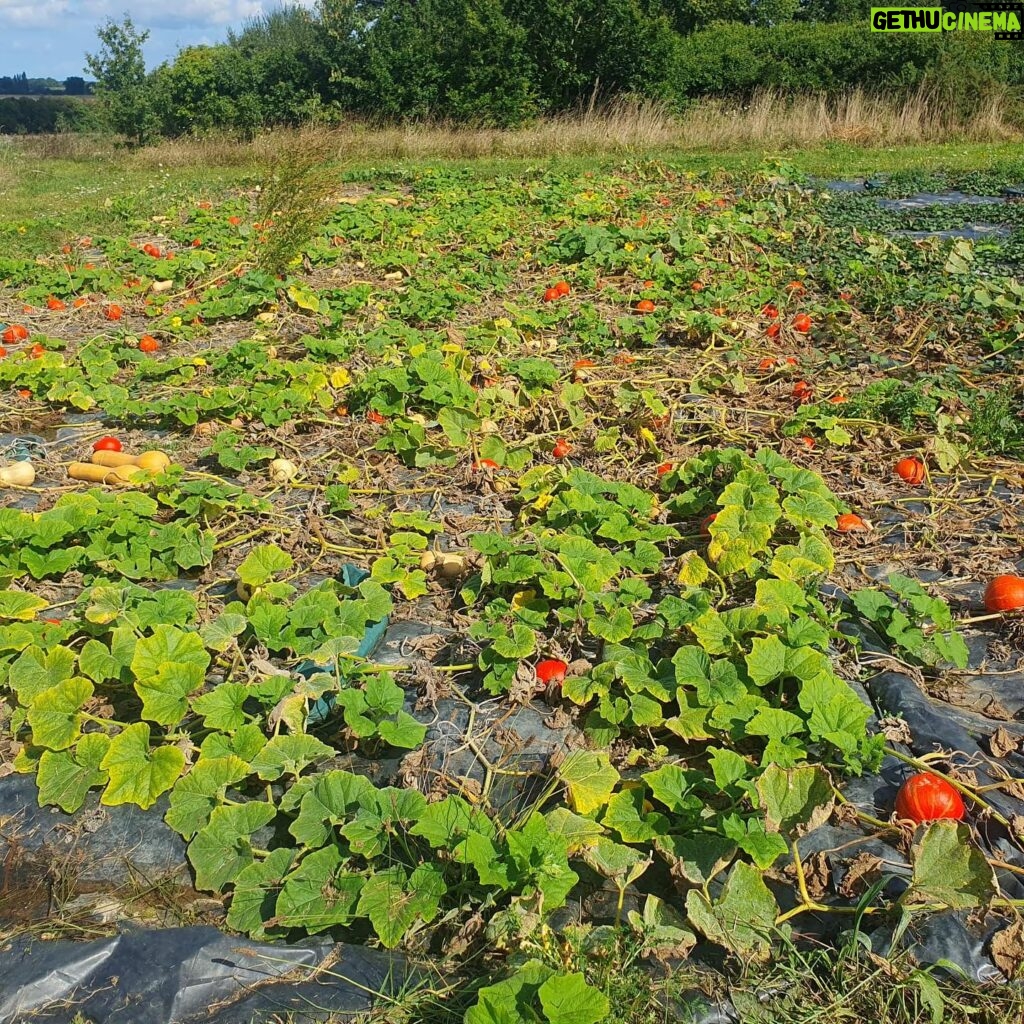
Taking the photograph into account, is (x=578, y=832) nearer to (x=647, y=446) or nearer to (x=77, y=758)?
(x=77, y=758)

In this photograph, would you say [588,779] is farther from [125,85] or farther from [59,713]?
[125,85]

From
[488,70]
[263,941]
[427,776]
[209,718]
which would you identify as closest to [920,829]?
[427,776]

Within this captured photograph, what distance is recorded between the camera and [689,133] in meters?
16.2

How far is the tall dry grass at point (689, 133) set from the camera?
630 inches

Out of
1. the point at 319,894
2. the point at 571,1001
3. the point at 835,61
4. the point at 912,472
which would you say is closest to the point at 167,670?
the point at 319,894

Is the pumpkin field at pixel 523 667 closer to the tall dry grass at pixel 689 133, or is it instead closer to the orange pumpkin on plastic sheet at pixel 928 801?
the orange pumpkin on plastic sheet at pixel 928 801

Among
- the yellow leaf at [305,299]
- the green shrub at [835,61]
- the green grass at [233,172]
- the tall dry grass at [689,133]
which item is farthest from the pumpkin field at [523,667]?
the green shrub at [835,61]

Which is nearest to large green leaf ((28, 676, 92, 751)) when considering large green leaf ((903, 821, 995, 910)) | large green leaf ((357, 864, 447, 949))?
large green leaf ((357, 864, 447, 949))

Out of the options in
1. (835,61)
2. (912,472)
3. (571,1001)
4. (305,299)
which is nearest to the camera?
(571,1001)

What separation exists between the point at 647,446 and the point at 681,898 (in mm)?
2510

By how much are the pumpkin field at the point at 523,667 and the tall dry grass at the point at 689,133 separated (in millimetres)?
11232

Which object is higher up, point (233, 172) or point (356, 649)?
point (233, 172)

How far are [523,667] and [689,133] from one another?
15.8 meters

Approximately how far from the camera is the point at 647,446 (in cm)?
421
